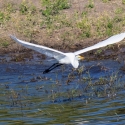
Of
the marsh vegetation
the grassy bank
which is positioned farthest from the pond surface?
the grassy bank

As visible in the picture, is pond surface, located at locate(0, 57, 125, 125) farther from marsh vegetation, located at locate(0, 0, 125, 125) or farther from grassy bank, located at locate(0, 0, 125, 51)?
grassy bank, located at locate(0, 0, 125, 51)

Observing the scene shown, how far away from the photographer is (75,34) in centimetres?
1297

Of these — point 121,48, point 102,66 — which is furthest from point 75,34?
point 102,66

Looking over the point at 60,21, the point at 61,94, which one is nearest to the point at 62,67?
the point at 61,94

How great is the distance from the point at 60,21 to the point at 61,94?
4.39 metres

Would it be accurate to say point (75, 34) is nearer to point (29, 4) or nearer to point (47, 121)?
point (29, 4)

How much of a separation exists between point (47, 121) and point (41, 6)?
7.14 m

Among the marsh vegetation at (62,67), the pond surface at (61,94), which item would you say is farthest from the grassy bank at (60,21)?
the pond surface at (61,94)

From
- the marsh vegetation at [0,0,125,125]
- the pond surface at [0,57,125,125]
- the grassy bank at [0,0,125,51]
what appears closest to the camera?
the pond surface at [0,57,125,125]

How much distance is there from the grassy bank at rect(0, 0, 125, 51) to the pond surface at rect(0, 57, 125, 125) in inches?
43.4

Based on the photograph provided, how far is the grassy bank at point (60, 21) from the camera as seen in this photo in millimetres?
12758

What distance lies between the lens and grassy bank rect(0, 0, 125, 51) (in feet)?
41.9

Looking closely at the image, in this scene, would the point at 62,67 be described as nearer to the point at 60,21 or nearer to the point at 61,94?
the point at 61,94

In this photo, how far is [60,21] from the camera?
13.5m
